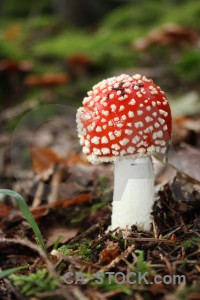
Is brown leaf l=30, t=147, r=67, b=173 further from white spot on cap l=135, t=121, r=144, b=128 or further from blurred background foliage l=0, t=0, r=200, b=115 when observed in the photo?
blurred background foliage l=0, t=0, r=200, b=115

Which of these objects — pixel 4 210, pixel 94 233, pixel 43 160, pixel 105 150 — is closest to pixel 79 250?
pixel 94 233

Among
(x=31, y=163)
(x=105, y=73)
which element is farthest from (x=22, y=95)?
(x=31, y=163)

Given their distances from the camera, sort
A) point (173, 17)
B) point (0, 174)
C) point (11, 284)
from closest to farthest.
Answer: point (11, 284), point (0, 174), point (173, 17)

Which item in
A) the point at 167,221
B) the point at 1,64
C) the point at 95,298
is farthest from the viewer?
the point at 1,64

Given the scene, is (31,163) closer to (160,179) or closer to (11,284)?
(160,179)

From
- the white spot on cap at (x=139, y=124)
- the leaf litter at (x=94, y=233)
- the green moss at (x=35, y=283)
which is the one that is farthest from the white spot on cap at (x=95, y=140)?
the green moss at (x=35, y=283)

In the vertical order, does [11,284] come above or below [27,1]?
below
